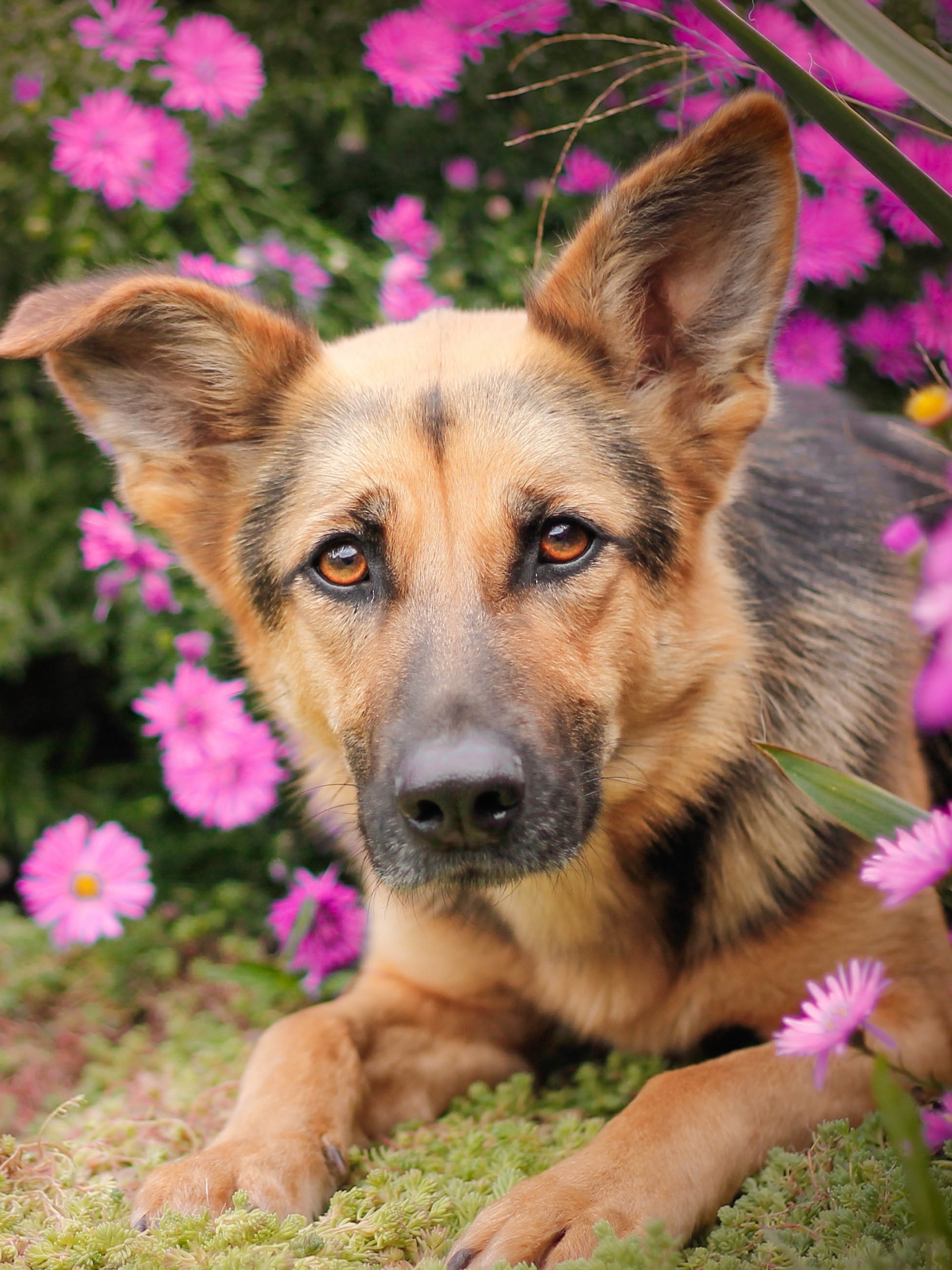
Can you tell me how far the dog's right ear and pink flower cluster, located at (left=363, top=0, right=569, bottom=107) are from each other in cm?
153

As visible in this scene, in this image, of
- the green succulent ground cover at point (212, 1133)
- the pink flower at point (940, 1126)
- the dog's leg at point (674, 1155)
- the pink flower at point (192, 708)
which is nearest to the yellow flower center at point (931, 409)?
the pink flower at point (940, 1126)

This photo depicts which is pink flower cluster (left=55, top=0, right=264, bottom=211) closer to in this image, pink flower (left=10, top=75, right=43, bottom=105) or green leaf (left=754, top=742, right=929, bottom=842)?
pink flower (left=10, top=75, right=43, bottom=105)

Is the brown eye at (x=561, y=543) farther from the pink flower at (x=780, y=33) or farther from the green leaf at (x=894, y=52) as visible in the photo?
the pink flower at (x=780, y=33)

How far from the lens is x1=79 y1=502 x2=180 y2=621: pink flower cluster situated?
3689 millimetres

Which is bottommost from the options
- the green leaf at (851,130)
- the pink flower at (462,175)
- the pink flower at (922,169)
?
the pink flower at (462,175)

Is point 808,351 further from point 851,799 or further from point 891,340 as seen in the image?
point 851,799

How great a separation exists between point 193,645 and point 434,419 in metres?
1.58

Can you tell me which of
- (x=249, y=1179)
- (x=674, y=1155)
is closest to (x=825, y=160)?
(x=674, y=1155)

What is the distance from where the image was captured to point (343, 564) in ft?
9.02

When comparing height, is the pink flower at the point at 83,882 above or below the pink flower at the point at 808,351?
below

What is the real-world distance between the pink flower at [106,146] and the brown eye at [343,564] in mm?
1886

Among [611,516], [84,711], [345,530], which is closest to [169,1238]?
[345,530]

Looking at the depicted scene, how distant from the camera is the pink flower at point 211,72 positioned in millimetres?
3873

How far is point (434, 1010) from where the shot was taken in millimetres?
3227
